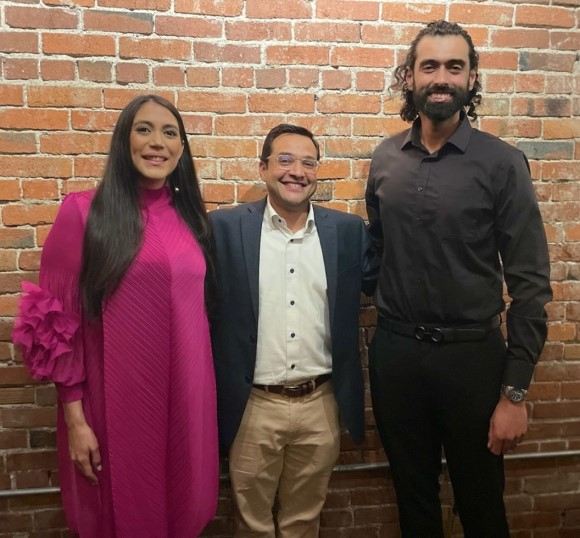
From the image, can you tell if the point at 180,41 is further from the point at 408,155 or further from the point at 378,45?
the point at 408,155

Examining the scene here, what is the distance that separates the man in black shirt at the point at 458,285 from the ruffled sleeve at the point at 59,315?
96 cm

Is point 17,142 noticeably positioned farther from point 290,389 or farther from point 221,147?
point 290,389

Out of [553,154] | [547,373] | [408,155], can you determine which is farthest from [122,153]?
[547,373]

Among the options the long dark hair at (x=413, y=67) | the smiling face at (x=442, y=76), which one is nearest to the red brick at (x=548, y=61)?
the long dark hair at (x=413, y=67)

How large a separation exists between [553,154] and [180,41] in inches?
58.0

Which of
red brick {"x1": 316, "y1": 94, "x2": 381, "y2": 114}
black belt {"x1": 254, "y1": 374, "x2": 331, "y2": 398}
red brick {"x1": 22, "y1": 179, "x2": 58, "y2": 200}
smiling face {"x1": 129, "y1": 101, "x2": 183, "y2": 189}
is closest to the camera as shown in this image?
smiling face {"x1": 129, "y1": 101, "x2": 183, "y2": 189}

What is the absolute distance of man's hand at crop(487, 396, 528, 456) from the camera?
5.57 ft

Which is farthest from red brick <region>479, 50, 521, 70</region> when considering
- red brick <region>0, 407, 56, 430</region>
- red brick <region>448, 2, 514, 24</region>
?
red brick <region>0, 407, 56, 430</region>

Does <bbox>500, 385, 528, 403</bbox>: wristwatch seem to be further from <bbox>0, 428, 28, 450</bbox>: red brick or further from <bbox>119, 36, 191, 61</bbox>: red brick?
<bbox>0, 428, 28, 450</bbox>: red brick

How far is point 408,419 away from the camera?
6.03ft

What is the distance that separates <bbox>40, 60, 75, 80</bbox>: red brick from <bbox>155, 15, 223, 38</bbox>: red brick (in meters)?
0.32

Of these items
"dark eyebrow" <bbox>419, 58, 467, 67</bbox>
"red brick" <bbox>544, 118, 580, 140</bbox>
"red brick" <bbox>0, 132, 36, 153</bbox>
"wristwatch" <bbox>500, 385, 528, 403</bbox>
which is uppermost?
"dark eyebrow" <bbox>419, 58, 467, 67</bbox>

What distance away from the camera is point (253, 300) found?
1788mm

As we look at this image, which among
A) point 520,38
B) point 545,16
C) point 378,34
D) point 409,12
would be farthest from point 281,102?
point 545,16
